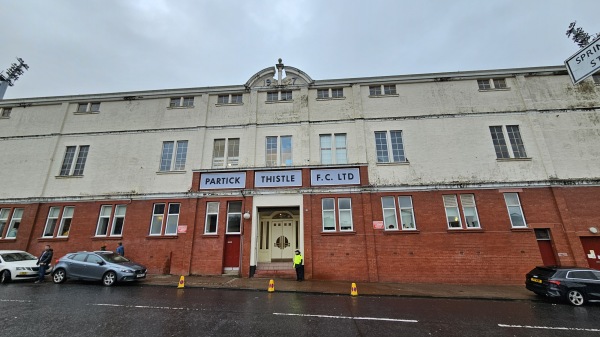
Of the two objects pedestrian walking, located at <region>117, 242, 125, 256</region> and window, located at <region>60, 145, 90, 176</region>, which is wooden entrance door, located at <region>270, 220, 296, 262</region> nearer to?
pedestrian walking, located at <region>117, 242, 125, 256</region>

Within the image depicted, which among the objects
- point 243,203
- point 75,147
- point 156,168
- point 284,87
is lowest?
point 243,203

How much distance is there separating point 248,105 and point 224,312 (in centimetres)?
1284

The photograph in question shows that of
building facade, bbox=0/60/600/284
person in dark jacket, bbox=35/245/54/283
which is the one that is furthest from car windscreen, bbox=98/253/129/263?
person in dark jacket, bbox=35/245/54/283

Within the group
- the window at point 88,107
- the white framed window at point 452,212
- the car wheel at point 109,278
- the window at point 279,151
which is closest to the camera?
the car wheel at point 109,278

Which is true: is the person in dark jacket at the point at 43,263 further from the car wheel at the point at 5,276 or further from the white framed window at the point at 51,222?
the white framed window at the point at 51,222

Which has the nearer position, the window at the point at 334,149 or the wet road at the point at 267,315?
the wet road at the point at 267,315

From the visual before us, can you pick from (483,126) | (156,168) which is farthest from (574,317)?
(156,168)

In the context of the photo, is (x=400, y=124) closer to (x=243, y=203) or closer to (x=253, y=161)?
(x=253, y=161)

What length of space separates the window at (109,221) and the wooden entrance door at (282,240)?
908 centimetres

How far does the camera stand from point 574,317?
25.8 feet

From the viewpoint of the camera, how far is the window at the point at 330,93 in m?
17.0

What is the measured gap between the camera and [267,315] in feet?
23.9

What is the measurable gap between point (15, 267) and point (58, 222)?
3767mm

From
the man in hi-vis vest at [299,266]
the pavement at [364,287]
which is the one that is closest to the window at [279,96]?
the man in hi-vis vest at [299,266]
